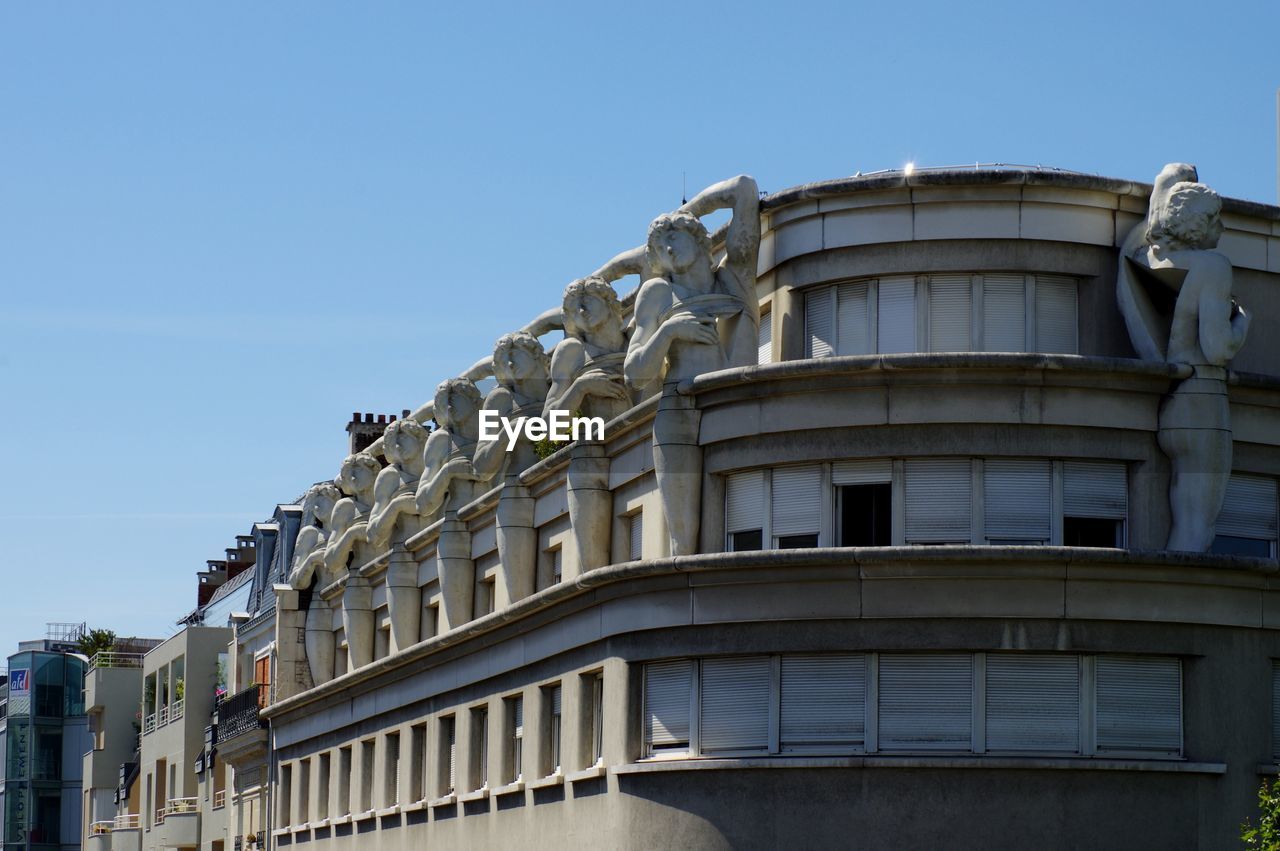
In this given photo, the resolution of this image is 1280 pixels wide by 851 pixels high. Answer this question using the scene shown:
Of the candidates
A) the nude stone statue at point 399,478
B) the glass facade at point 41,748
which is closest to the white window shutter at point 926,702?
the nude stone statue at point 399,478

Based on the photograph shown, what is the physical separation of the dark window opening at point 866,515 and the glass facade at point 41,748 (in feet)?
299

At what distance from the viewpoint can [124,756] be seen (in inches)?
3991

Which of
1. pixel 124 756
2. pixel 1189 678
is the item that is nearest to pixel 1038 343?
pixel 1189 678

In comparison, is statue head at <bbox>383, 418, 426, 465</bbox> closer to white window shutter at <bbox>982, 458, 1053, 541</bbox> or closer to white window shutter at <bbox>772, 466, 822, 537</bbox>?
white window shutter at <bbox>772, 466, 822, 537</bbox>

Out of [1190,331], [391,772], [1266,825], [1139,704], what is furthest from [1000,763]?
[391,772]

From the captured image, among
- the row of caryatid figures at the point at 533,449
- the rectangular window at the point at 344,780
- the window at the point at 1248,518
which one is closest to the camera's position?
the window at the point at 1248,518

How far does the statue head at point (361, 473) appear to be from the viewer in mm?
56656

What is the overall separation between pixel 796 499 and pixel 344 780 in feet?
82.8

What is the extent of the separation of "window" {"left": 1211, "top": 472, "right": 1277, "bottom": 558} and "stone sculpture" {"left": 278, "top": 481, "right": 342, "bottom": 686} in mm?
30534

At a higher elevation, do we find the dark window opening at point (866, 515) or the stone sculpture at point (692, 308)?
the stone sculpture at point (692, 308)

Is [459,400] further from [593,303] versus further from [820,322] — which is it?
[820,322]

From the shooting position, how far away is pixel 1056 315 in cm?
3428

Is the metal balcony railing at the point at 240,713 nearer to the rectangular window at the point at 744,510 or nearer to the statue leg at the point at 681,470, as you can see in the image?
the statue leg at the point at 681,470

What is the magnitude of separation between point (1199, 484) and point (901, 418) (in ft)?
14.8
